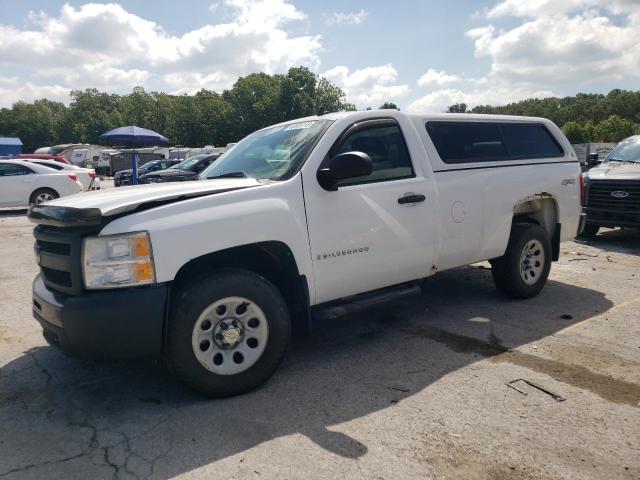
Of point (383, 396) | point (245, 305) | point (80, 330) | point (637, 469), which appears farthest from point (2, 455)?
point (637, 469)

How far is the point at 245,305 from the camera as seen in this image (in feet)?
11.4

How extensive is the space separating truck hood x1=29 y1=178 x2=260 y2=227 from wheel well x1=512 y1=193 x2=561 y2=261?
336 centimetres

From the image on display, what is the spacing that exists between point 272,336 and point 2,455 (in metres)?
1.69

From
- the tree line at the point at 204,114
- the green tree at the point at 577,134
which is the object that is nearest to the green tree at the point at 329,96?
the tree line at the point at 204,114

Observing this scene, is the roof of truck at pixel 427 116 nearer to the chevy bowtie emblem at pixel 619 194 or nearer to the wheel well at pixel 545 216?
the wheel well at pixel 545 216

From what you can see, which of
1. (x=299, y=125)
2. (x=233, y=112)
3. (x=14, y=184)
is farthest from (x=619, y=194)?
(x=233, y=112)

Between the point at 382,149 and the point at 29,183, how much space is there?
13.4 metres

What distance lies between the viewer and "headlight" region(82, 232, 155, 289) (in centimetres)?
309

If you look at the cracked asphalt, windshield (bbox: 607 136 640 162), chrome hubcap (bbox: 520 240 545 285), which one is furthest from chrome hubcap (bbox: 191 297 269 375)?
windshield (bbox: 607 136 640 162)

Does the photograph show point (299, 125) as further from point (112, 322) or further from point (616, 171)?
point (616, 171)

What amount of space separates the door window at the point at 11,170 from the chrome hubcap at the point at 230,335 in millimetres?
13772

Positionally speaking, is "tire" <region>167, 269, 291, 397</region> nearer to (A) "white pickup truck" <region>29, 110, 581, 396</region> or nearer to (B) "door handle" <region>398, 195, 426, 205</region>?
(A) "white pickup truck" <region>29, 110, 581, 396</region>

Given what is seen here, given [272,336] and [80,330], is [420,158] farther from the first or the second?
[80,330]

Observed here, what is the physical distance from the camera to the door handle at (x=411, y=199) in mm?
4254
